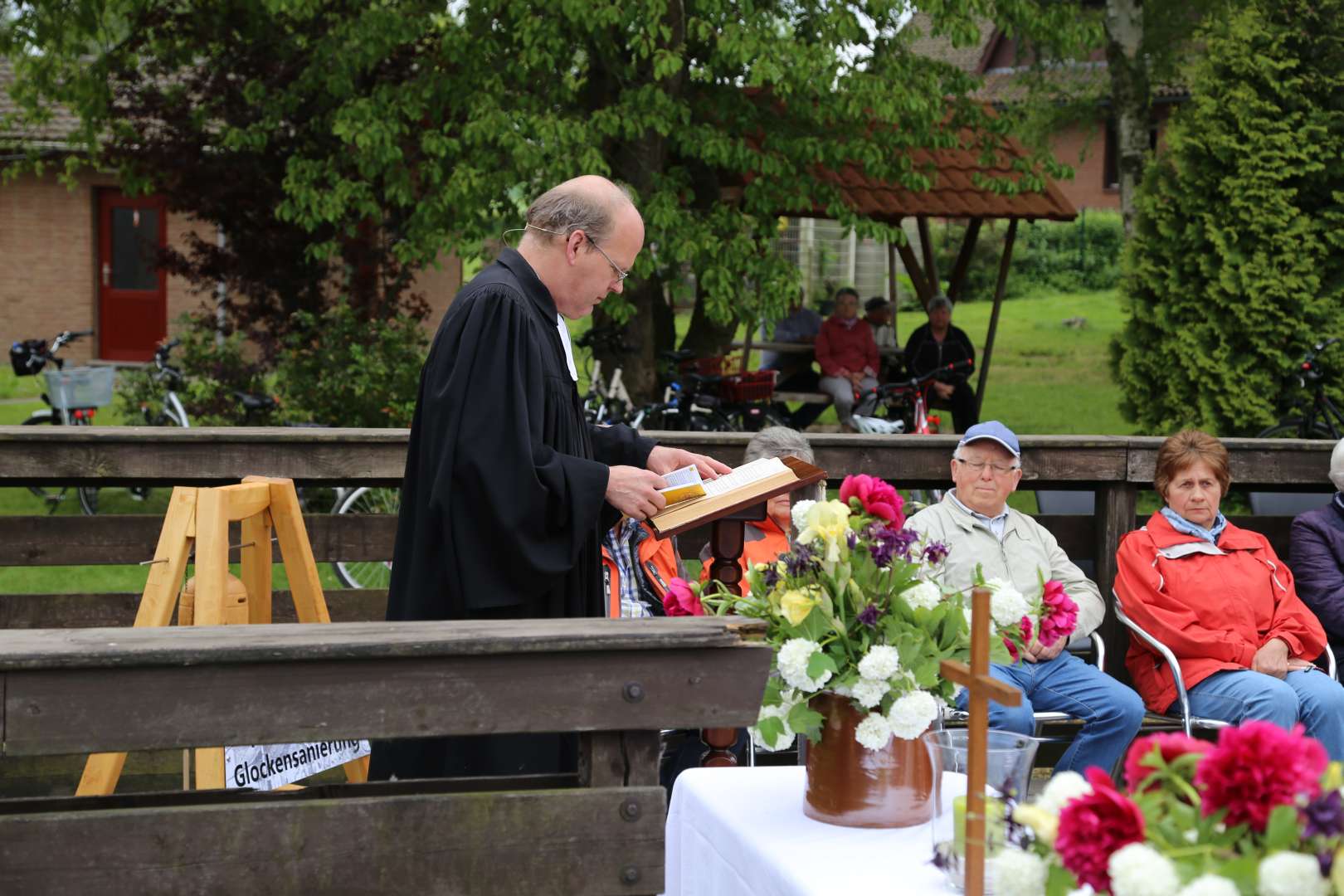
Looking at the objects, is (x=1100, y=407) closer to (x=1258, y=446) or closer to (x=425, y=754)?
(x=1258, y=446)

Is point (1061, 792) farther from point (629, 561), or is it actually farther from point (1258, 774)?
point (629, 561)

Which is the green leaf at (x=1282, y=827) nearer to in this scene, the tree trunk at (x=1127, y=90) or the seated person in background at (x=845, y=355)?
the seated person in background at (x=845, y=355)

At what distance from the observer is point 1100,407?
53.6ft

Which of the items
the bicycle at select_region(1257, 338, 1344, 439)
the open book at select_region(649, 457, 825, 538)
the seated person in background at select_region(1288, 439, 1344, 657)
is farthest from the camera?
the bicycle at select_region(1257, 338, 1344, 439)

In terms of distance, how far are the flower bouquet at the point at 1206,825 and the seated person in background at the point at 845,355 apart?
36.1 ft

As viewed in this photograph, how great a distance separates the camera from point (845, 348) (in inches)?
501

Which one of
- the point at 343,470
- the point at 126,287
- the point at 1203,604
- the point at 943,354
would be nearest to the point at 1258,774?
the point at 1203,604

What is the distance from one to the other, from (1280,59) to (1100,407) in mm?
6629

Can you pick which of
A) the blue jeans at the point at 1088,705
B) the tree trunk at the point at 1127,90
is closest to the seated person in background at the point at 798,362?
the tree trunk at the point at 1127,90

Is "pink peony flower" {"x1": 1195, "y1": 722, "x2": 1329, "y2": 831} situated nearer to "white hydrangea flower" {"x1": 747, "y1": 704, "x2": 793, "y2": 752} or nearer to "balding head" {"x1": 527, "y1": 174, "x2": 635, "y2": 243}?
"white hydrangea flower" {"x1": 747, "y1": 704, "x2": 793, "y2": 752}

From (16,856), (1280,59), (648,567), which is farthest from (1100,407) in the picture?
(16,856)

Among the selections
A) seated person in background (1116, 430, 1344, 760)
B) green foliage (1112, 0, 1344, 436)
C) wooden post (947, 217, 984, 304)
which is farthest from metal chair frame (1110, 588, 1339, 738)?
wooden post (947, 217, 984, 304)

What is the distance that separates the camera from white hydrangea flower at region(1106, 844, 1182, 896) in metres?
1.37

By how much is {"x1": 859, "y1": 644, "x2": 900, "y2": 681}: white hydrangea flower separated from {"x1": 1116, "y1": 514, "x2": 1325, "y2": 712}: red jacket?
2.38m
